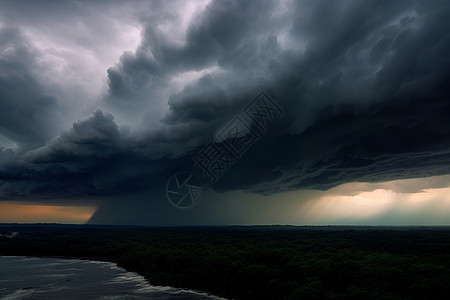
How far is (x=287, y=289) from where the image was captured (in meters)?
61.6

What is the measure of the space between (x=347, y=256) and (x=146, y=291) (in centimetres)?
5459

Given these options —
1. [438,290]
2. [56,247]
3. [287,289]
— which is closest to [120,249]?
[56,247]

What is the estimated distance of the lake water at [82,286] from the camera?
72.9 meters

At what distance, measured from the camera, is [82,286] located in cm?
8488

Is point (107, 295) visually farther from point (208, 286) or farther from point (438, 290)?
point (438, 290)

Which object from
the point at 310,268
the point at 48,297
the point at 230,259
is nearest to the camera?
the point at 310,268

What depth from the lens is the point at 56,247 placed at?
179750 millimetres

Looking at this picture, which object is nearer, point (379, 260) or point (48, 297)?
point (379, 260)

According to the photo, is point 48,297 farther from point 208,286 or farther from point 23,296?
point 208,286

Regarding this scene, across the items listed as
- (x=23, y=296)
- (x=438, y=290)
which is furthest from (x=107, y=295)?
(x=438, y=290)

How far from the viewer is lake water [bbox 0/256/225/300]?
72.9 meters

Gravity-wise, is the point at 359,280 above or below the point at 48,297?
above

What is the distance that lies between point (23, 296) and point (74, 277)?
26.1m

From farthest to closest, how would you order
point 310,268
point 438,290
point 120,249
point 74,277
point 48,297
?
point 120,249 → point 74,277 → point 48,297 → point 310,268 → point 438,290
